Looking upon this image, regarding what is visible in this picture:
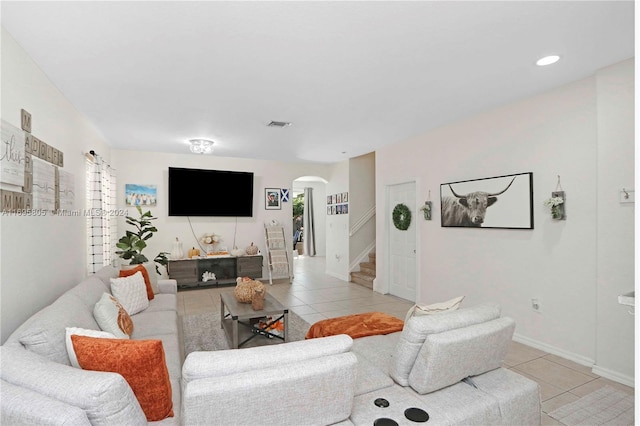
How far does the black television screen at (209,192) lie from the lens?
6.26 m

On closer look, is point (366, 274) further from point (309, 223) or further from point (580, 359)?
point (309, 223)

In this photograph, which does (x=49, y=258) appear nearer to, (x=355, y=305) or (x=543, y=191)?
(x=355, y=305)

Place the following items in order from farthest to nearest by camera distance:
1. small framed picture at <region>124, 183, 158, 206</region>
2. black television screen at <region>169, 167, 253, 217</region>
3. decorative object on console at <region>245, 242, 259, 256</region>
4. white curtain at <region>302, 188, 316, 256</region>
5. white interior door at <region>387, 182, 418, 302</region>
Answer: white curtain at <region>302, 188, 316, 256</region>, decorative object on console at <region>245, 242, 259, 256</region>, black television screen at <region>169, 167, 253, 217</region>, small framed picture at <region>124, 183, 158, 206</region>, white interior door at <region>387, 182, 418, 302</region>

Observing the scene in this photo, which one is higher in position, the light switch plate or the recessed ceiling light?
the recessed ceiling light

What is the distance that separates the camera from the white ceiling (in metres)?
1.97

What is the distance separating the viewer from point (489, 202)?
3.86 meters

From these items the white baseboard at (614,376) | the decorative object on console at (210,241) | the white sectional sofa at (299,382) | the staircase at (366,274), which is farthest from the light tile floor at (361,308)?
the white sectional sofa at (299,382)

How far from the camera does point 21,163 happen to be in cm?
219

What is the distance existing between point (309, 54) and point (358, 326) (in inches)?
86.0

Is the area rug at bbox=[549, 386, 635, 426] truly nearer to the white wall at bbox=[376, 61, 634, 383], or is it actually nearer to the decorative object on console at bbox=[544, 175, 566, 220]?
the white wall at bbox=[376, 61, 634, 383]

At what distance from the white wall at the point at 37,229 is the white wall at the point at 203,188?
2490 millimetres

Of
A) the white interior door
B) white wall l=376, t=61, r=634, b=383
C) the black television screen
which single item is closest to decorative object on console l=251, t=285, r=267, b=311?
white wall l=376, t=61, r=634, b=383

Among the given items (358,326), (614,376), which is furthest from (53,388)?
(614,376)

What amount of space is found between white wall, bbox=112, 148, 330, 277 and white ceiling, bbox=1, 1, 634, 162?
83.8 inches
